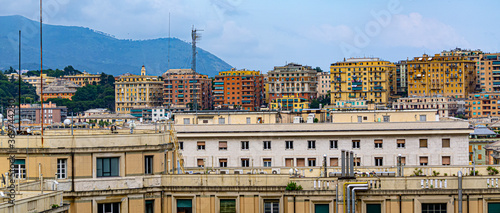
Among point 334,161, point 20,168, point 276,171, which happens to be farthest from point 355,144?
point 20,168

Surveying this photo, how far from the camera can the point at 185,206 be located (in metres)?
33.3

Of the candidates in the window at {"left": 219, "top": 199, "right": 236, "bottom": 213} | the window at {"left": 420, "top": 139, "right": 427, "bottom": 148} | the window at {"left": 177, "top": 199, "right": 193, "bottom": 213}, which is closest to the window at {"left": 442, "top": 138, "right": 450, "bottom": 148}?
the window at {"left": 420, "top": 139, "right": 427, "bottom": 148}

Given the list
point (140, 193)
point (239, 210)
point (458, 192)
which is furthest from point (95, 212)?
point (458, 192)

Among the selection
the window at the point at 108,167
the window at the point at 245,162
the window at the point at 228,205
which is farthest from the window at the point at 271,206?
the window at the point at 245,162

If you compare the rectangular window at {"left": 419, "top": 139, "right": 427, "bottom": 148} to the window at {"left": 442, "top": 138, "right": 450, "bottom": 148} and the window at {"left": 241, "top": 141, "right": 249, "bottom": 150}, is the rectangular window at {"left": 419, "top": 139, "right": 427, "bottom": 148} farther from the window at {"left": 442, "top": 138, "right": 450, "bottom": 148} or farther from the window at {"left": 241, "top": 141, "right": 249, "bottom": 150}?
the window at {"left": 241, "top": 141, "right": 249, "bottom": 150}

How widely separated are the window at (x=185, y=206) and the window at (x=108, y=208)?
7.07ft

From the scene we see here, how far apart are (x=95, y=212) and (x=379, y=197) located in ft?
31.3

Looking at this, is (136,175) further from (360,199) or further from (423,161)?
(423,161)

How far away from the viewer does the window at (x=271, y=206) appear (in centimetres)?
3294

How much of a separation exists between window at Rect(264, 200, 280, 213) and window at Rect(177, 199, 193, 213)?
2609 mm

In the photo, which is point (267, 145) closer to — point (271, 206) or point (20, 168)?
point (271, 206)

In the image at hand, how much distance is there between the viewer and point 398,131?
182 ft

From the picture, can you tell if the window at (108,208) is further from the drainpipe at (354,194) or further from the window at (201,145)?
the window at (201,145)

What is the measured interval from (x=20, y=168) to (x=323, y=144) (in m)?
26.9
